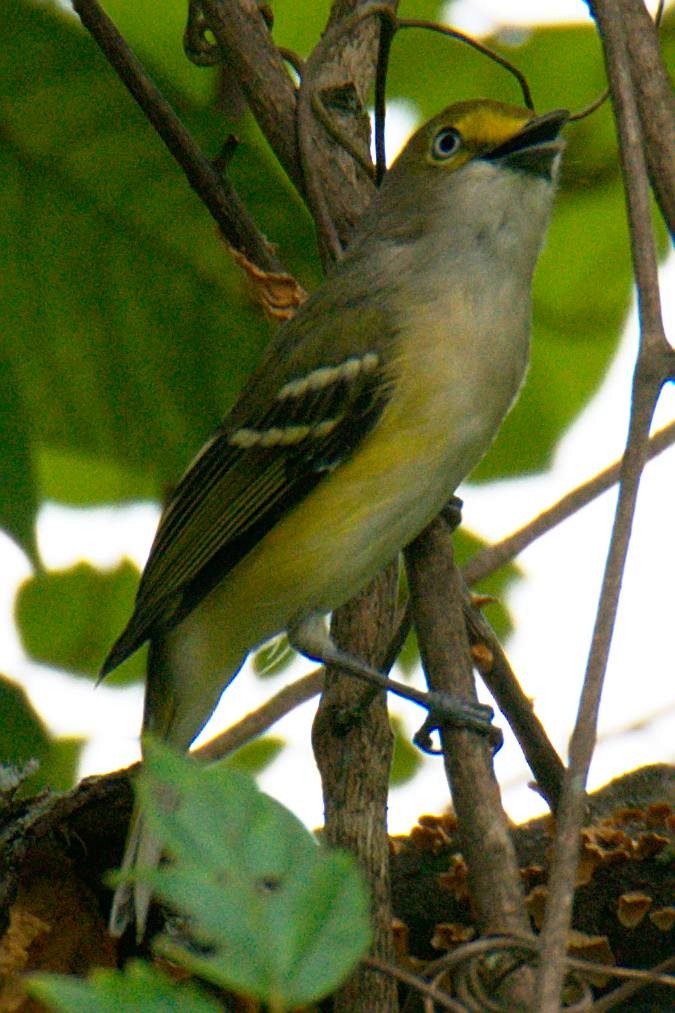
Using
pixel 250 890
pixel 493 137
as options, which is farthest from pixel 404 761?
pixel 250 890

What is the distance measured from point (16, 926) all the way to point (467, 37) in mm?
1972

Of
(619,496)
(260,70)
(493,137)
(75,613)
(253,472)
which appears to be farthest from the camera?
(75,613)

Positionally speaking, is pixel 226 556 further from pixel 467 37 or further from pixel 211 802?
pixel 211 802

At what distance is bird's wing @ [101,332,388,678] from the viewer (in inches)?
119

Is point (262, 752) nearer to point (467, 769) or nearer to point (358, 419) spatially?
point (358, 419)

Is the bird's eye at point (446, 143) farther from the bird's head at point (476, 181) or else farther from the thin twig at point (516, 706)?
the thin twig at point (516, 706)

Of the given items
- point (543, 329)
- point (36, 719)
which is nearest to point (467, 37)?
point (543, 329)

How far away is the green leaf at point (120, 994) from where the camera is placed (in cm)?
93

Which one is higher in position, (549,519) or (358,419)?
(358,419)

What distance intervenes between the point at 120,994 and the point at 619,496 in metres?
0.94

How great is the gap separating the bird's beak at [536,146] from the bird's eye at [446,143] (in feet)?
0.31

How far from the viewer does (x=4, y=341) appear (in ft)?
9.82

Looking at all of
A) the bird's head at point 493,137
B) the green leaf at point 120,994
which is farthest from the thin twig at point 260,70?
the green leaf at point 120,994

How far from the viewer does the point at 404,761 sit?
361 cm
